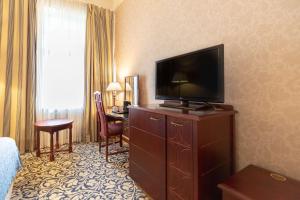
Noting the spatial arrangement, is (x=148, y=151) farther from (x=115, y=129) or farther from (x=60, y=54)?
(x=60, y=54)

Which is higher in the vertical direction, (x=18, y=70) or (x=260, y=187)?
(x=18, y=70)

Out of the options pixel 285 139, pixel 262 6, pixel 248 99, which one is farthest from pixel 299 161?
pixel 262 6

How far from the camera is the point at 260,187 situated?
114 centimetres

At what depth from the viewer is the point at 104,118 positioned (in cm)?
284

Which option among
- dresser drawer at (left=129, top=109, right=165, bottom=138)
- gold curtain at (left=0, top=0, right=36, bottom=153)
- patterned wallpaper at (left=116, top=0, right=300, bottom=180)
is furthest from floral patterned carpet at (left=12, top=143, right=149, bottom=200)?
patterned wallpaper at (left=116, top=0, right=300, bottom=180)

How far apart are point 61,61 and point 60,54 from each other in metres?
0.15

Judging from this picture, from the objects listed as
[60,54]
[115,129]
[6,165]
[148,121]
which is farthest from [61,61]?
[148,121]

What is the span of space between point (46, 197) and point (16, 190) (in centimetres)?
46

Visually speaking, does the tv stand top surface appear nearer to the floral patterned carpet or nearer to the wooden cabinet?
the wooden cabinet

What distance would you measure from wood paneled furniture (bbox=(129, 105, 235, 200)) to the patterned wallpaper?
184 millimetres

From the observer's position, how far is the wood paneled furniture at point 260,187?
41.0 inches

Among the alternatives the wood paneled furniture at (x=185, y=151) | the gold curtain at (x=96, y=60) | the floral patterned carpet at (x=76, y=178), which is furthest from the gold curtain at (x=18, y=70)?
the wood paneled furniture at (x=185, y=151)

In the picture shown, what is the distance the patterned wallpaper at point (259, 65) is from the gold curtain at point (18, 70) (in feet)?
9.55

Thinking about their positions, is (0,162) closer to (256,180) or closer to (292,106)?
(256,180)
